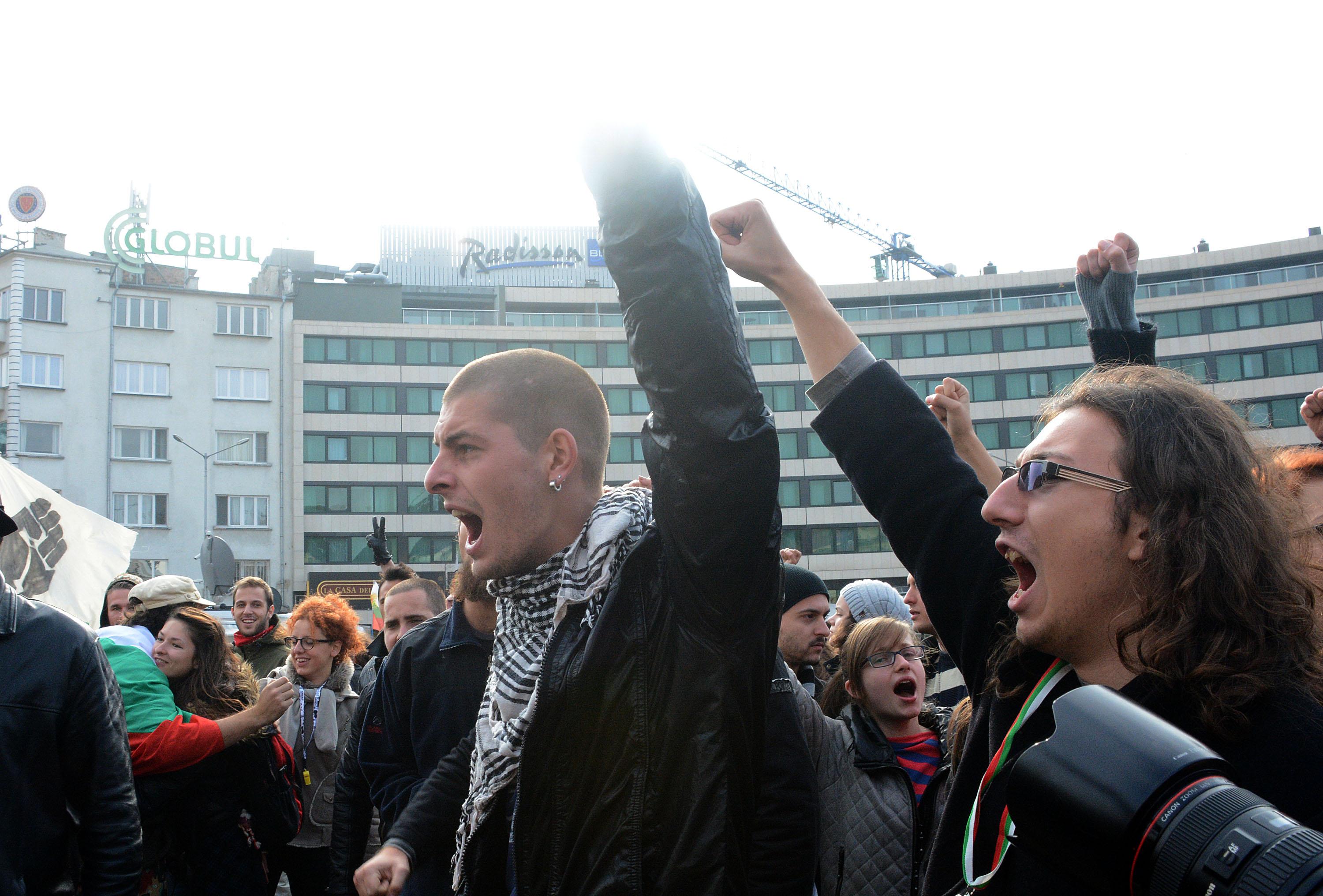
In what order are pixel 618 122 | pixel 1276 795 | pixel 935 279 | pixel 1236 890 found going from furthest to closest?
1. pixel 935 279
2. pixel 618 122
3. pixel 1276 795
4. pixel 1236 890

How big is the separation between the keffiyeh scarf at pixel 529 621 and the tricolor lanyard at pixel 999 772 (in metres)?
0.75

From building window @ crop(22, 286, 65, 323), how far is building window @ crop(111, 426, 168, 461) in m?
5.50

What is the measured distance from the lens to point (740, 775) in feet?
6.22

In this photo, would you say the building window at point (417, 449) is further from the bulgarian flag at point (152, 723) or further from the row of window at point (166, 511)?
the bulgarian flag at point (152, 723)

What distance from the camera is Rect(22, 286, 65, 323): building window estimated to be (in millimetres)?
46438

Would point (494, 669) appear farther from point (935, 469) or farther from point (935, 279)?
point (935, 279)

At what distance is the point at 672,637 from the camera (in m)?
1.92

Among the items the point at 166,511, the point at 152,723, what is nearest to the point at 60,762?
the point at 152,723

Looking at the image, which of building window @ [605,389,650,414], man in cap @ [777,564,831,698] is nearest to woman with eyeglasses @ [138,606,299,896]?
man in cap @ [777,564,831,698]

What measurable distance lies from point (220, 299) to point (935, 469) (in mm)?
53536

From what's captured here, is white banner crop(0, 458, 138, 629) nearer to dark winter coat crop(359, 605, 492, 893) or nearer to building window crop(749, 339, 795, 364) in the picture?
dark winter coat crop(359, 605, 492, 893)

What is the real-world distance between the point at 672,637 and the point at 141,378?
52460 mm

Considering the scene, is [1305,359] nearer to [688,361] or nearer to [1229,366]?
[1229,366]

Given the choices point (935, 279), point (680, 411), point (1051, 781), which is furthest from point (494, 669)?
point (935, 279)
